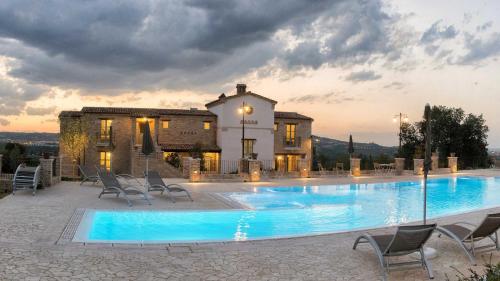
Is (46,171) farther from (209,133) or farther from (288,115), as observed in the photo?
(288,115)

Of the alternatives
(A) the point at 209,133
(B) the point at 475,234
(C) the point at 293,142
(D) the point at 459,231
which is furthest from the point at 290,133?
(B) the point at 475,234

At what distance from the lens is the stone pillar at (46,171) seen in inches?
624

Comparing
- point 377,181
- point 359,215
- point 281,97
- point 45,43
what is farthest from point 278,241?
point 281,97

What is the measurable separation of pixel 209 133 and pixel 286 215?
22.7 m

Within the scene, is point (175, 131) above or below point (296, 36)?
below

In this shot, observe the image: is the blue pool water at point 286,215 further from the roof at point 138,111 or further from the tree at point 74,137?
the tree at point 74,137

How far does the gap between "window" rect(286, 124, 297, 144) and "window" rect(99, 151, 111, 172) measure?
1514cm

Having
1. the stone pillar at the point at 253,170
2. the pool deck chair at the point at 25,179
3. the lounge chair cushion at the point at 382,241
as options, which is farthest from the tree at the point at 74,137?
the lounge chair cushion at the point at 382,241

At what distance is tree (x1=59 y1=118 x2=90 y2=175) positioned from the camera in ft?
98.2

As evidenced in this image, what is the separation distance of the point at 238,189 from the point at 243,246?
421 inches

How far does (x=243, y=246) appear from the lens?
26.1ft

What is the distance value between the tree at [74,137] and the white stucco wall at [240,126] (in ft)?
34.0

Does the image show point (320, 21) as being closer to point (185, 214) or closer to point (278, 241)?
point (185, 214)

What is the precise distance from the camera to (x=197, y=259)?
6.97 metres
